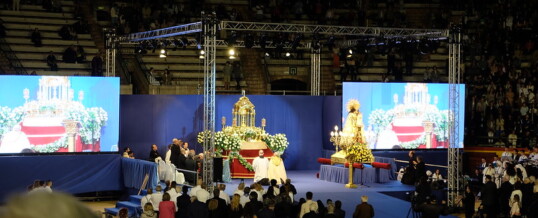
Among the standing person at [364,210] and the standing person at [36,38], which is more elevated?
the standing person at [36,38]

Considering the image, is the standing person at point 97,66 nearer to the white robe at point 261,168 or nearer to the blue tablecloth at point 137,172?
the blue tablecloth at point 137,172

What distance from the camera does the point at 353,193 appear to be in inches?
810

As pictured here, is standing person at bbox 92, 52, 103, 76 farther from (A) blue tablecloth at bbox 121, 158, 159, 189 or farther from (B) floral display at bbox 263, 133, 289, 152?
(B) floral display at bbox 263, 133, 289, 152

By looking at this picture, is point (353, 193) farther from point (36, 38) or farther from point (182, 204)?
point (36, 38)

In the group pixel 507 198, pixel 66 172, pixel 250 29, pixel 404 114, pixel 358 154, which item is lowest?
pixel 507 198

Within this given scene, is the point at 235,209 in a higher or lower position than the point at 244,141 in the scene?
lower

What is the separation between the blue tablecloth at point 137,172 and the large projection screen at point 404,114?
23.6 ft

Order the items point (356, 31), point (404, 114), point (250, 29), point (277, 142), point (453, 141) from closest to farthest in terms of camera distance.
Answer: point (250, 29) → point (453, 141) → point (356, 31) → point (277, 142) → point (404, 114)

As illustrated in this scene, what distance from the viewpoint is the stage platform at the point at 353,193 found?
18656mm

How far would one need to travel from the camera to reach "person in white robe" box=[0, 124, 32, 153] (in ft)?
67.5

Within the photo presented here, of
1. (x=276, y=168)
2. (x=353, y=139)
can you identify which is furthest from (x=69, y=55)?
(x=353, y=139)

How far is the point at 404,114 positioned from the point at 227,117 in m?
5.50

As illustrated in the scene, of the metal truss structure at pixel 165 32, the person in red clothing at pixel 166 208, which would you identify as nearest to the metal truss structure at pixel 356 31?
the metal truss structure at pixel 165 32

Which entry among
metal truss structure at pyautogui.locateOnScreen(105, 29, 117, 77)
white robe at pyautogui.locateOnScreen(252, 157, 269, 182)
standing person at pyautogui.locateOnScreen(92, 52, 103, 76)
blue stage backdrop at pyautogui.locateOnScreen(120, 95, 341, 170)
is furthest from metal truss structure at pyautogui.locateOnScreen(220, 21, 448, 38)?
standing person at pyautogui.locateOnScreen(92, 52, 103, 76)
